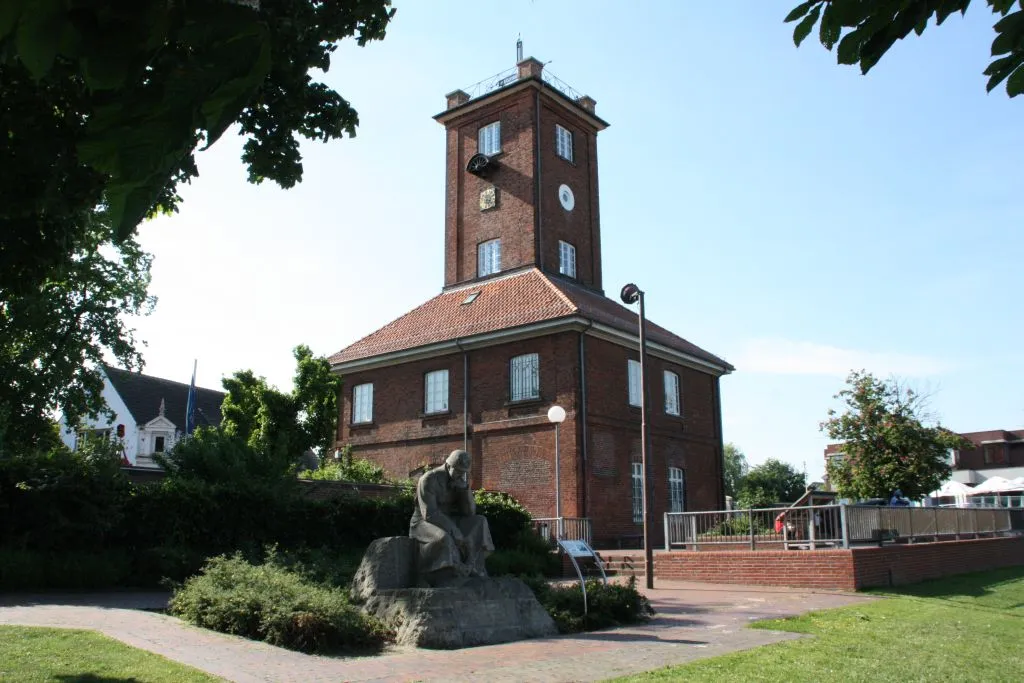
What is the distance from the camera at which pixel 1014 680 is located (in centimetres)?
790

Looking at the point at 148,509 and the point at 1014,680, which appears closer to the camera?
the point at 1014,680

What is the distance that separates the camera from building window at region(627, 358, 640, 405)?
1155 inches

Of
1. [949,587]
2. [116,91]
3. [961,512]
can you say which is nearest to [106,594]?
[116,91]

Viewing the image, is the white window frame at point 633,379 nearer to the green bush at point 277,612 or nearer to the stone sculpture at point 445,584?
the stone sculpture at point 445,584

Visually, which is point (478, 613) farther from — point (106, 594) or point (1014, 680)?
point (106, 594)

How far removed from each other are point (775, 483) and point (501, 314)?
1334 inches

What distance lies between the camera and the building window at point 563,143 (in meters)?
33.7

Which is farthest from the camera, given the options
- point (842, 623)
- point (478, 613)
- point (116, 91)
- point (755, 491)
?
point (755, 491)

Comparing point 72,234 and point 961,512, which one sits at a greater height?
point 72,234

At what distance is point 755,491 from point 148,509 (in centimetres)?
4397

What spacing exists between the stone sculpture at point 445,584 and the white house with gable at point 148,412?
3599cm

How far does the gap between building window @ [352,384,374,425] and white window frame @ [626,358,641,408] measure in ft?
31.4

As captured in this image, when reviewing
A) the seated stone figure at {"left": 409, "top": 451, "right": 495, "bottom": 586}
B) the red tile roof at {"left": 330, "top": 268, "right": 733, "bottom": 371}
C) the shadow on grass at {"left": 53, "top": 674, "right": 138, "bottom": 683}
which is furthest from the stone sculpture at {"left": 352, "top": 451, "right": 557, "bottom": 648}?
the red tile roof at {"left": 330, "top": 268, "right": 733, "bottom": 371}

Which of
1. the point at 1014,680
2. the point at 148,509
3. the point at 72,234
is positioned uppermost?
the point at 72,234
